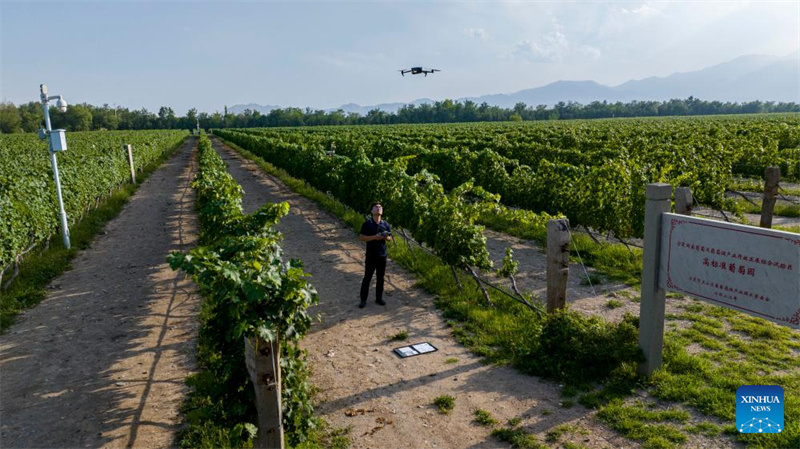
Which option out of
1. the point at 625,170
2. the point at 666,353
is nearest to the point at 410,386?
the point at 666,353

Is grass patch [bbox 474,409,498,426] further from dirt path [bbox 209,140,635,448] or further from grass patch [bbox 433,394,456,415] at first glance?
grass patch [bbox 433,394,456,415]

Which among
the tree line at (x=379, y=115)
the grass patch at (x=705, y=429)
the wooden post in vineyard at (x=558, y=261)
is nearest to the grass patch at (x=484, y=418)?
the grass patch at (x=705, y=429)

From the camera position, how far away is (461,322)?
8.23 m

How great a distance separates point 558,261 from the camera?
7188mm

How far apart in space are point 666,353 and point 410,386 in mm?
3397

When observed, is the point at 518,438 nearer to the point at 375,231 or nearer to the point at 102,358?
the point at 375,231

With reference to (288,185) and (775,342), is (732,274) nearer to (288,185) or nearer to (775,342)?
(775,342)

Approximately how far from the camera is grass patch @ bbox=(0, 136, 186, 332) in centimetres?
932

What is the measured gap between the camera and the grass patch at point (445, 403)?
18.7 feet

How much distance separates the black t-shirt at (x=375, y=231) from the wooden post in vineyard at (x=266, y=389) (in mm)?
3908

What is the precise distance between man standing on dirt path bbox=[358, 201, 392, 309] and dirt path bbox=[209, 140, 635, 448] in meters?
0.30

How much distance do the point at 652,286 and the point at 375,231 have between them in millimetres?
4302

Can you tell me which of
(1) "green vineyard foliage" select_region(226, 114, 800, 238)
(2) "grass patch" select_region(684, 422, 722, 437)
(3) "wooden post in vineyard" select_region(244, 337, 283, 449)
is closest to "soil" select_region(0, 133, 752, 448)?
(2) "grass patch" select_region(684, 422, 722, 437)

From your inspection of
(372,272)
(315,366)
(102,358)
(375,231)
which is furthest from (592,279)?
(102,358)
